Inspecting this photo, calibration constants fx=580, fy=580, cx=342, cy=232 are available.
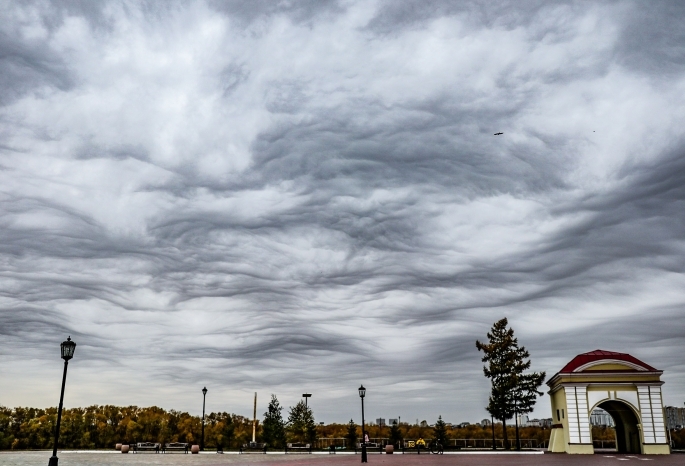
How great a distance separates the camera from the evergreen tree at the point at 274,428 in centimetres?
6375

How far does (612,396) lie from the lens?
155 feet

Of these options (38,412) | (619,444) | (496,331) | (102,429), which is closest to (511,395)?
(496,331)

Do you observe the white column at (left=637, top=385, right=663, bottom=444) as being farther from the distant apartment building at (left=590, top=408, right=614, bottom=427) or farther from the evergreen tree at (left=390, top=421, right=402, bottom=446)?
the evergreen tree at (left=390, top=421, right=402, bottom=446)

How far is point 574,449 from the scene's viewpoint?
4681 cm

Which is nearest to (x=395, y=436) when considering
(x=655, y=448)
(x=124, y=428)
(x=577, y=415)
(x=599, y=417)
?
(x=577, y=415)

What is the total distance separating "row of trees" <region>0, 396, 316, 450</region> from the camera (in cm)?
7194

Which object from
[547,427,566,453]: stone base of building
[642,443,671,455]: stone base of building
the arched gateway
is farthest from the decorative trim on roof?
[547,427,566,453]: stone base of building

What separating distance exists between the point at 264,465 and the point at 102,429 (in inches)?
2505

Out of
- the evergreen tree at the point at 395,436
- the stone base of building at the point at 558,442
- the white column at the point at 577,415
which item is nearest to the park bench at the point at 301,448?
the evergreen tree at the point at 395,436

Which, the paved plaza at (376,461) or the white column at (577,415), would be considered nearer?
the paved plaza at (376,461)

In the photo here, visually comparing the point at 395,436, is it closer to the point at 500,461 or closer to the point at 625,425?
the point at 625,425

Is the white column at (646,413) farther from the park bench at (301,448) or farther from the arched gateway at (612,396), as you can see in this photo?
the park bench at (301,448)

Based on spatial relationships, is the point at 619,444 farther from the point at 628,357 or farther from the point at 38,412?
the point at 38,412

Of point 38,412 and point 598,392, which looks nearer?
Result: point 598,392
